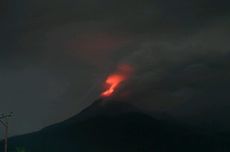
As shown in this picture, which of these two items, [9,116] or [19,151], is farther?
[19,151]
